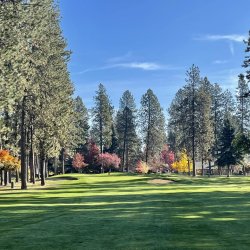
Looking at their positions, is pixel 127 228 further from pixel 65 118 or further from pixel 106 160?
pixel 106 160

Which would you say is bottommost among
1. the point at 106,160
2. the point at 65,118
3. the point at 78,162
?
the point at 78,162

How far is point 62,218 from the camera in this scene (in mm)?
15664

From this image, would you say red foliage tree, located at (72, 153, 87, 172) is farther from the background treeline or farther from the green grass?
the green grass

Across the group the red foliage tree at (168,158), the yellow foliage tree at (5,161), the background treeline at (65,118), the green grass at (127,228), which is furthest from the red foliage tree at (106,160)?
the green grass at (127,228)

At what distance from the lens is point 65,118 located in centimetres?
4441

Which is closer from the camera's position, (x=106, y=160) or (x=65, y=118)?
(x=65, y=118)

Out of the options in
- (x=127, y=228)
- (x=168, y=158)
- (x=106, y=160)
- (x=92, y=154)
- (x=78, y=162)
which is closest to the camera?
(x=127, y=228)

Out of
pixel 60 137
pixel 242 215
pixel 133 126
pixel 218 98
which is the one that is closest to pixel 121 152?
pixel 133 126

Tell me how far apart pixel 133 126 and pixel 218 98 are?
22534mm

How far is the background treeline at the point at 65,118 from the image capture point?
2905 cm

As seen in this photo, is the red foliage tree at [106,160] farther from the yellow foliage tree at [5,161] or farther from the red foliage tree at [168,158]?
the yellow foliage tree at [5,161]

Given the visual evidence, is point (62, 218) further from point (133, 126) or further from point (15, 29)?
point (133, 126)

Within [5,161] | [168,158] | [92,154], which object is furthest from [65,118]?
[168,158]

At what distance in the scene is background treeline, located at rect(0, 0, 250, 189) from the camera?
95.3 feet
